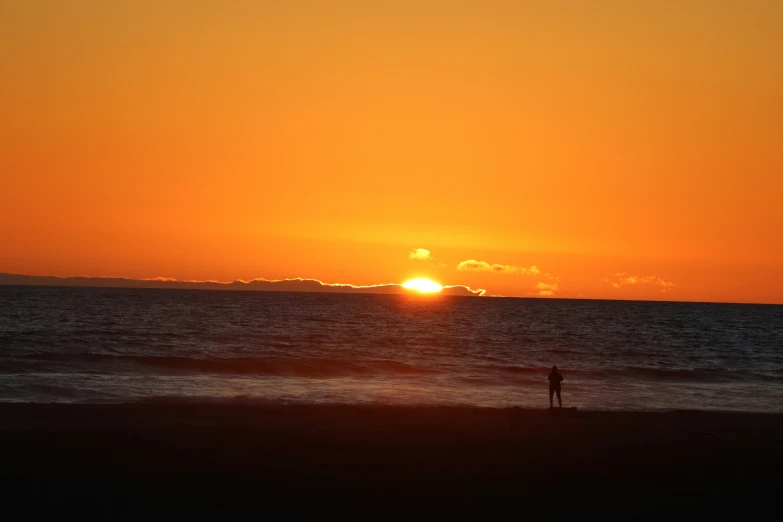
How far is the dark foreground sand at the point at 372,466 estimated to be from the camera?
13.6 meters

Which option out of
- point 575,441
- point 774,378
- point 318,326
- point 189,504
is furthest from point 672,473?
point 318,326

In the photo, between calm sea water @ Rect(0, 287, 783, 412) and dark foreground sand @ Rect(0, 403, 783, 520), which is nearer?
dark foreground sand @ Rect(0, 403, 783, 520)

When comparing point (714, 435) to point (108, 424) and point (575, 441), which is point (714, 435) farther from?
point (108, 424)

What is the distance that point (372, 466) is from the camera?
16.7m

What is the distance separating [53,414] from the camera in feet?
76.5

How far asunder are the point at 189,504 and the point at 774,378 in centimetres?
4198

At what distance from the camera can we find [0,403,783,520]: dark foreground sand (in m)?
13.6

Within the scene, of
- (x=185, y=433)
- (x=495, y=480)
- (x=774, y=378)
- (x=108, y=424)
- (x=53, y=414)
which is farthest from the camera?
(x=774, y=378)

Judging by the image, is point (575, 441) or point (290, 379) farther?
point (290, 379)

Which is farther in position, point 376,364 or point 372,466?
point 376,364

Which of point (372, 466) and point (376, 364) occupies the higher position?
point (372, 466)

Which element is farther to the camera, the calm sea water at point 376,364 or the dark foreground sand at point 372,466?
the calm sea water at point 376,364

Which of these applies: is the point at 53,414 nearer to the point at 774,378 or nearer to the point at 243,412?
the point at 243,412

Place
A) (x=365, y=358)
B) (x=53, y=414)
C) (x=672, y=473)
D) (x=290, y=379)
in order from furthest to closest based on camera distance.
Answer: (x=365, y=358)
(x=290, y=379)
(x=53, y=414)
(x=672, y=473)
